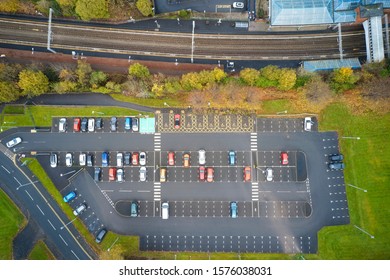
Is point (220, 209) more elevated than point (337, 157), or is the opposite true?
point (337, 157)

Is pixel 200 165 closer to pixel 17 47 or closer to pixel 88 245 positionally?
pixel 88 245

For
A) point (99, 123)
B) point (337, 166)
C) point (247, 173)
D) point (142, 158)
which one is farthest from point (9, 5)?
point (337, 166)

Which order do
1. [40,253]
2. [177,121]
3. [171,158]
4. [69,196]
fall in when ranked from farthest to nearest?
[177,121], [171,158], [69,196], [40,253]

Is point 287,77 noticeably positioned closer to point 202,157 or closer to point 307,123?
point 307,123

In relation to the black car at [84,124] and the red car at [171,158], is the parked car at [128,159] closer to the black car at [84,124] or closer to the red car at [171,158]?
the red car at [171,158]

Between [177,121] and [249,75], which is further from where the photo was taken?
Result: [177,121]
